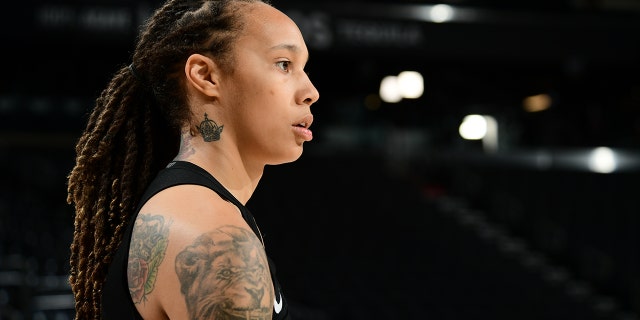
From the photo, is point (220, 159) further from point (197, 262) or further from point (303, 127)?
point (197, 262)

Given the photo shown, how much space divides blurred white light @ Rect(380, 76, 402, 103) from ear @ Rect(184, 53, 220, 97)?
479 inches

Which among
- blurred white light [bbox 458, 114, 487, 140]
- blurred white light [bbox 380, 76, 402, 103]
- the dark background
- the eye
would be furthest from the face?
blurred white light [bbox 458, 114, 487, 140]

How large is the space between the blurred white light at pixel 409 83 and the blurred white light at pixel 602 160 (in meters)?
3.02

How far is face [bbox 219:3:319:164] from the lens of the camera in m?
1.13

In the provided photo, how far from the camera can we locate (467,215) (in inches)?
482

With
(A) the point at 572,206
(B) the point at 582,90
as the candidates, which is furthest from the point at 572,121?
(A) the point at 572,206

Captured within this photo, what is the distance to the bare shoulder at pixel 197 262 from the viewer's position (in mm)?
935

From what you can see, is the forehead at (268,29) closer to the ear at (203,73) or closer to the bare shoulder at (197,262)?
the ear at (203,73)

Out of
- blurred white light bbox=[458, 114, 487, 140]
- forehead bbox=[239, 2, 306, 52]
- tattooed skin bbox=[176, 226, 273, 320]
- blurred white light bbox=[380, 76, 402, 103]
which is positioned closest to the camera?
tattooed skin bbox=[176, 226, 273, 320]

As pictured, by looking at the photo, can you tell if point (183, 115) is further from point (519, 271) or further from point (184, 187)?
point (519, 271)

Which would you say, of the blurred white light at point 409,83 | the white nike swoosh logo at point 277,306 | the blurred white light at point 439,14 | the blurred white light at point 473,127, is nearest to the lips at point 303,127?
the white nike swoosh logo at point 277,306

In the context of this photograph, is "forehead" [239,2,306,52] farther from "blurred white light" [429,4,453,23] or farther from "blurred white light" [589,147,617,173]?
"blurred white light" [589,147,617,173]

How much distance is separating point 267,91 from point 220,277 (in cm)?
31

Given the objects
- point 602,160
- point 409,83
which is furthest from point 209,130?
point 602,160
